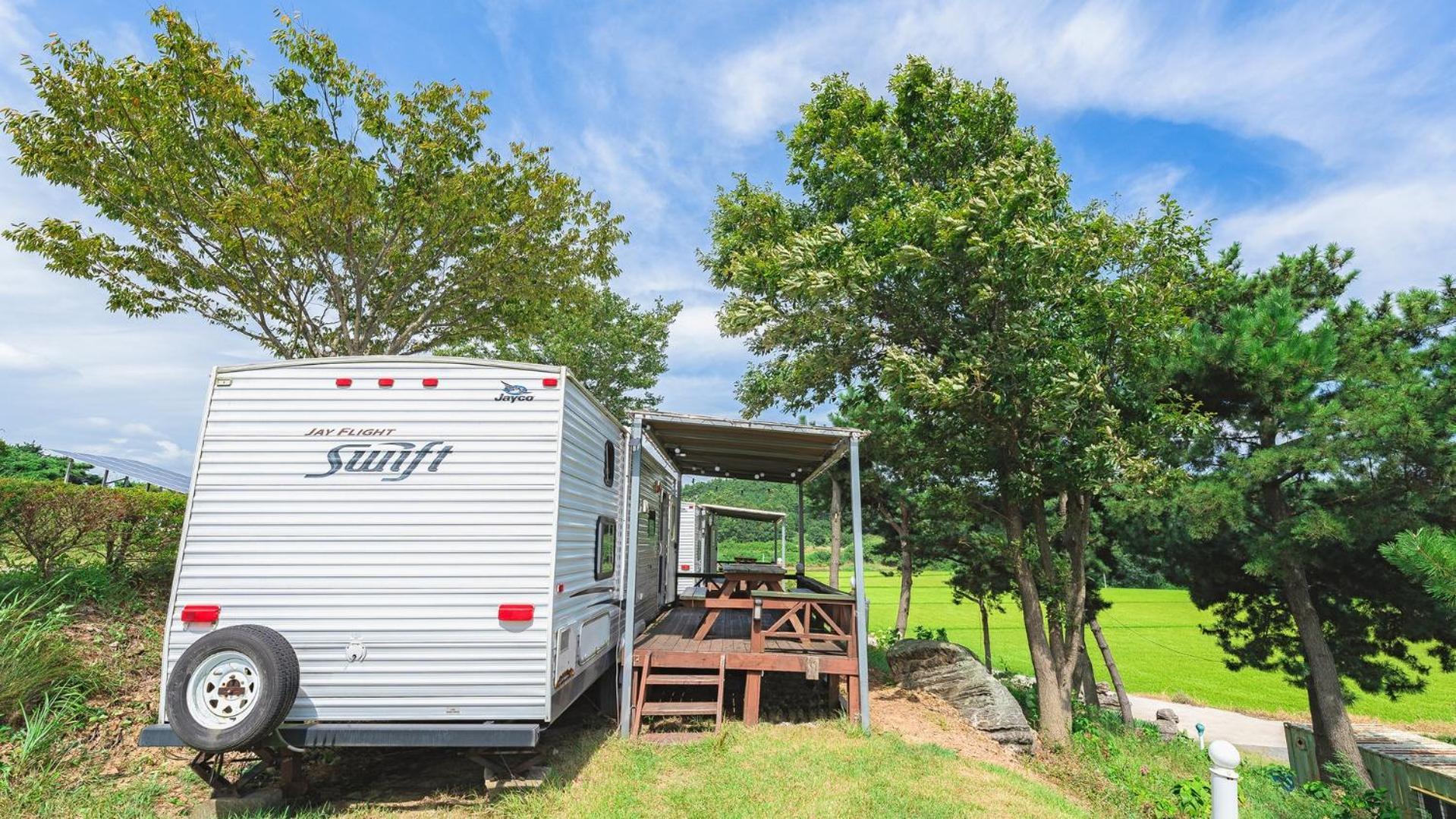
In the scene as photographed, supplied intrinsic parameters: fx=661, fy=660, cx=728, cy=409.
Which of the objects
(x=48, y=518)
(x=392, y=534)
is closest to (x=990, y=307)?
(x=392, y=534)

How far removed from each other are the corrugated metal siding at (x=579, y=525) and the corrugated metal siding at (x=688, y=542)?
11.7m

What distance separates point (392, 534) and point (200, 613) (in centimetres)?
146

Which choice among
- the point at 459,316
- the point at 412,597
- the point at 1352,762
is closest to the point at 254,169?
the point at 459,316

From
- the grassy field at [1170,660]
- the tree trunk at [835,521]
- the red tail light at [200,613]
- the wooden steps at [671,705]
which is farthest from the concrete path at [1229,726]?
the red tail light at [200,613]

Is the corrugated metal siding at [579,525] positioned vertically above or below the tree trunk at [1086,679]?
above

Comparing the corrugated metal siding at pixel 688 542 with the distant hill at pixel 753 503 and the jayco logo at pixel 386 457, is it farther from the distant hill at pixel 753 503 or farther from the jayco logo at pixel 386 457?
the distant hill at pixel 753 503

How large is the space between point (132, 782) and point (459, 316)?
847 centimetres

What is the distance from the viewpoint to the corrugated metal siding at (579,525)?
18.4 ft

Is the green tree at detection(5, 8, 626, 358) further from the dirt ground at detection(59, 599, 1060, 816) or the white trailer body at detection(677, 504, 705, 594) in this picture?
the white trailer body at detection(677, 504, 705, 594)

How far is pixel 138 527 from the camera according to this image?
8586 mm

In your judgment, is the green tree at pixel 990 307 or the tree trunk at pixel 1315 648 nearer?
the green tree at pixel 990 307

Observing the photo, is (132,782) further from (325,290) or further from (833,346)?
(833,346)

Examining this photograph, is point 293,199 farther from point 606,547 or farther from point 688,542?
point 688,542

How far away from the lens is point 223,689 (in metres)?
4.64
